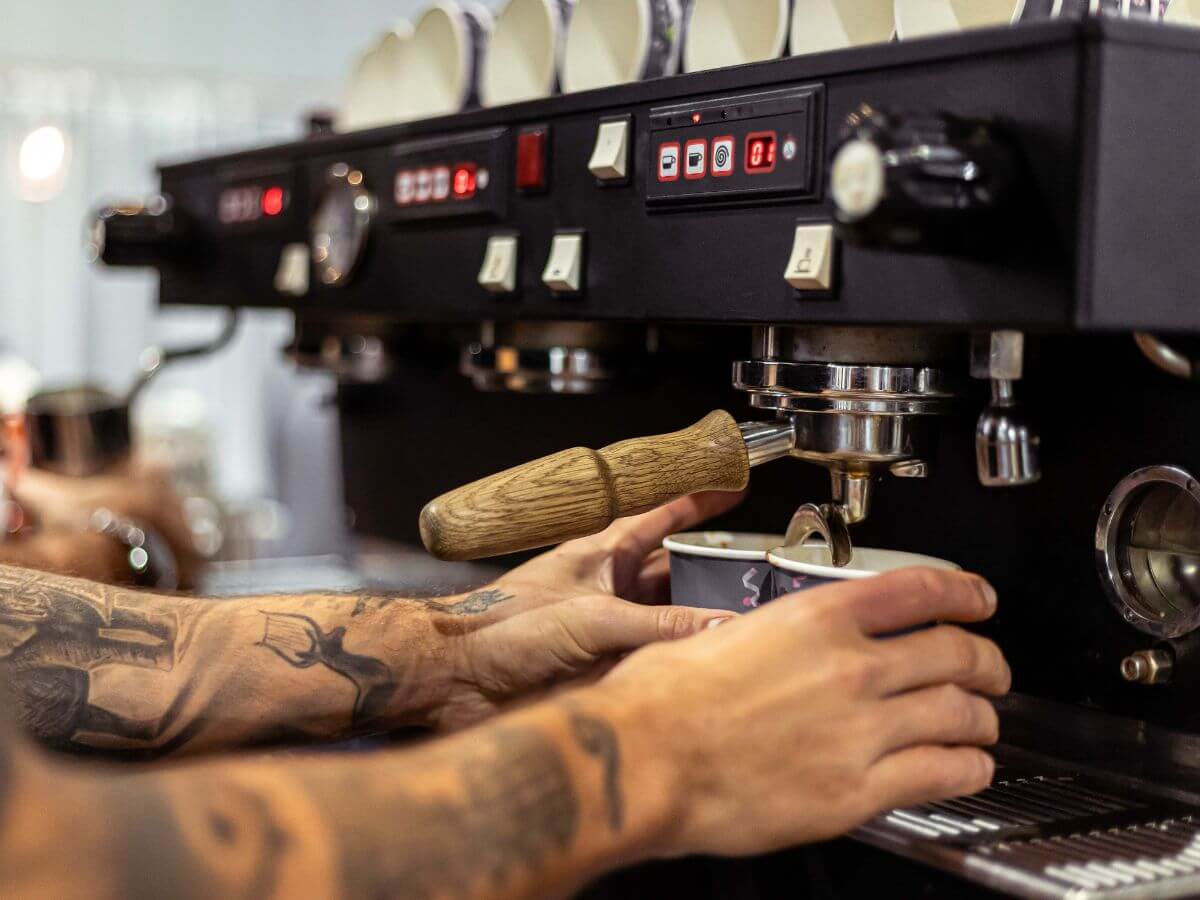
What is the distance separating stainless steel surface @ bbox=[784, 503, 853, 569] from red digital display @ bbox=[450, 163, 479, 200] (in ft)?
1.31

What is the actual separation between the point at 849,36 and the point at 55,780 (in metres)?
0.68

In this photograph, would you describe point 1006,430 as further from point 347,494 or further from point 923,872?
point 347,494

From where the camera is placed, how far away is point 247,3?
403 cm

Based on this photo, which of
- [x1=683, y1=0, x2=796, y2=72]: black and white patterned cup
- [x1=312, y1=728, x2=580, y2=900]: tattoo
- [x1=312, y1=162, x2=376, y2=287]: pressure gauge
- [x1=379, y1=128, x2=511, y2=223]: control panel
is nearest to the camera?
[x1=312, y1=728, x2=580, y2=900]: tattoo

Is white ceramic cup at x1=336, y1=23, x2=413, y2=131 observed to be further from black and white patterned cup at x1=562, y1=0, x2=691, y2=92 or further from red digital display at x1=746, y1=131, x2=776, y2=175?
red digital display at x1=746, y1=131, x2=776, y2=175

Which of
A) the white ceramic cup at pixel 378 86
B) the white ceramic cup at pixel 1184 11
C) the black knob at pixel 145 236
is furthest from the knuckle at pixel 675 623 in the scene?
the black knob at pixel 145 236

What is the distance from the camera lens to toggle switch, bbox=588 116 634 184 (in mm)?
933

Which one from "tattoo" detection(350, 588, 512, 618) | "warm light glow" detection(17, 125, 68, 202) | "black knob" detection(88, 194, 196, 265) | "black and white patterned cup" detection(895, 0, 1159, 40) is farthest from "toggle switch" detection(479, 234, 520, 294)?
"warm light glow" detection(17, 125, 68, 202)

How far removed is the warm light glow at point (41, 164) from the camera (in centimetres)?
318

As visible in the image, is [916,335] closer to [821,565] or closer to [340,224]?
[821,565]

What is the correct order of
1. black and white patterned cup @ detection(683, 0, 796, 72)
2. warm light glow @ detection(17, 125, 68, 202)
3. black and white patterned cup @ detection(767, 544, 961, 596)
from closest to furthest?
1. black and white patterned cup @ detection(767, 544, 961, 596)
2. black and white patterned cup @ detection(683, 0, 796, 72)
3. warm light glow @ detection(17, 125, 68, 202)

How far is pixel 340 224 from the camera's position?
1.28 m

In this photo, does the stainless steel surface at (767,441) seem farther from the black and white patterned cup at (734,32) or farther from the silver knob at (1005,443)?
the black and white patterned cup at (734,32)

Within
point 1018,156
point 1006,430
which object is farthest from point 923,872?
point 1018,156
